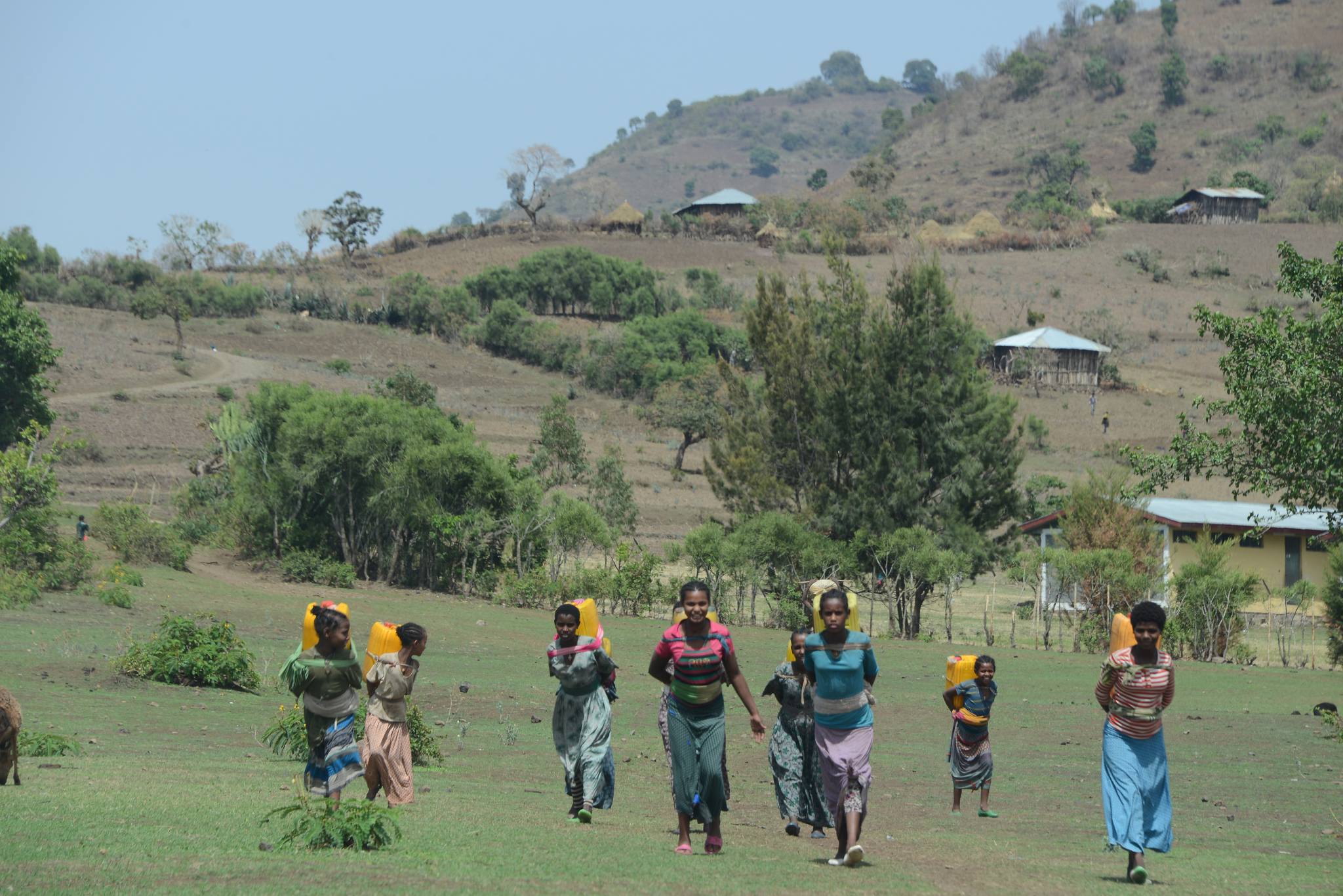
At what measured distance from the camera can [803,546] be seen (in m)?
32.0

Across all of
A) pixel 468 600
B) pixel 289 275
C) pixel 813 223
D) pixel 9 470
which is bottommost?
pixel 468 600

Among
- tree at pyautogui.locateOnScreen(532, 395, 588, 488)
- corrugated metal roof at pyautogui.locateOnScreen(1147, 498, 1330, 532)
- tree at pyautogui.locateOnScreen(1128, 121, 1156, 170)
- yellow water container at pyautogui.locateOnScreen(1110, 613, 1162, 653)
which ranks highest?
tree at pyautogui.locateOnScreen(1128, 121, 1156, 170)

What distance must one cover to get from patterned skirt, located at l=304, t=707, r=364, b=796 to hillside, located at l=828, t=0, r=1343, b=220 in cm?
11368

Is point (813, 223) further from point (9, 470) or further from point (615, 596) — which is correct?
point (9, 470)

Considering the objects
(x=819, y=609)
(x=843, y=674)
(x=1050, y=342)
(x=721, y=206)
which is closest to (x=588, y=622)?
(x=819, y=609)

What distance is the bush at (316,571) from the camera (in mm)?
32625

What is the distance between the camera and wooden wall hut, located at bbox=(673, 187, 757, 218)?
113812 mm

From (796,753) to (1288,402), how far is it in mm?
7376

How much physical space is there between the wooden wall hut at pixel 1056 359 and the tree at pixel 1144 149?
265ft

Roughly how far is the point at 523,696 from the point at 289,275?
74.2m

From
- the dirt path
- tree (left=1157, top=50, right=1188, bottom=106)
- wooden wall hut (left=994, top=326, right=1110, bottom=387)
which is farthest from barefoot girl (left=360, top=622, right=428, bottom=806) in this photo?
tree (left=1157, top=50, right=1188, bottom=106)

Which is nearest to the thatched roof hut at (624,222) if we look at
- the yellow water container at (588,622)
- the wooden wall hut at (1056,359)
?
the wooden wall hut at (1056,359)

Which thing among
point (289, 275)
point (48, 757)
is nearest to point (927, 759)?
point (48, 757)

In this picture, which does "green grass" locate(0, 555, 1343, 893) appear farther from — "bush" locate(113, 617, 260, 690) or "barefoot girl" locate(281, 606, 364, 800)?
"barefoot girl" locate(281, 606, 364, 800)
